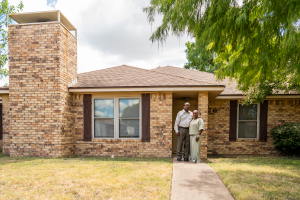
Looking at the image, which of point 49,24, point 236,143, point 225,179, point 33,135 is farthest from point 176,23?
point 236,143

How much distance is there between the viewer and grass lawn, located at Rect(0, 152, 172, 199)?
3594mm

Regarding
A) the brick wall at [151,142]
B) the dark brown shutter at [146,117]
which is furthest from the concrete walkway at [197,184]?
the dark brown shutter at [146,117]

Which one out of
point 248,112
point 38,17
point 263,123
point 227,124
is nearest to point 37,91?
point 38,17

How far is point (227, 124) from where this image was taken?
362 inches

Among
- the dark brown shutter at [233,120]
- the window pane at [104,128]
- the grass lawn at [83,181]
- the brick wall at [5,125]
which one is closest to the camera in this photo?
the grass lawn at [83,181]

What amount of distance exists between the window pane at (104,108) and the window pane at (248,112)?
18.5ft

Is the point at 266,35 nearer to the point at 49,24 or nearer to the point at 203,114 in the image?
the point at 203,114

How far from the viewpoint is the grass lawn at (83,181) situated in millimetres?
3594

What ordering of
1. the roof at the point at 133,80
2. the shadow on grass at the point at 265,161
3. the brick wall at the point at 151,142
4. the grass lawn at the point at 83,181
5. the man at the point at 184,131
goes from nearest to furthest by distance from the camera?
the grass lawn at the point at 83,181 → the shadow on grass at the point at 265,161 → the man at the point at 184,131 → the roof at the point at 133,80 → the brick wall at the point at 151,142

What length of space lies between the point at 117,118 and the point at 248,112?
5.75 m

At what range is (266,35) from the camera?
125 inches

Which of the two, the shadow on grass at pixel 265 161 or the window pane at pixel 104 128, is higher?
the window pane at pixel 104 128

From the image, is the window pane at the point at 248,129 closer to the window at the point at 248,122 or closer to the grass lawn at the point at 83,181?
the window at the point at 248,122

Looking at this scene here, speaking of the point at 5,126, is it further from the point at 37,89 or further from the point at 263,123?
the point at 263,123
